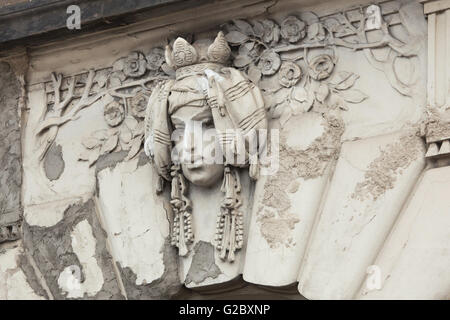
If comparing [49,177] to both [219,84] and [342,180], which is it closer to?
[219,84]

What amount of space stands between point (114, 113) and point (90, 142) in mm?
162

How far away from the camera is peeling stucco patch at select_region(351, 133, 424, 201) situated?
587cm

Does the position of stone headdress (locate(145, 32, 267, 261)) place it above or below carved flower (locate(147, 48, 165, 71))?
below

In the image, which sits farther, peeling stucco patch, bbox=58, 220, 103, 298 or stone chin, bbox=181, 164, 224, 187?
peeling stucco patch, bbox=58, 220, 103, 298

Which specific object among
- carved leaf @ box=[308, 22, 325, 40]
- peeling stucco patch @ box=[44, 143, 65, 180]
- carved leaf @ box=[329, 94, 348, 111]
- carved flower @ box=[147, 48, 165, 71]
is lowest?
peeling stucco patch @ box=[44, 143, 65, 180]

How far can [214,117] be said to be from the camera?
20.2 feet

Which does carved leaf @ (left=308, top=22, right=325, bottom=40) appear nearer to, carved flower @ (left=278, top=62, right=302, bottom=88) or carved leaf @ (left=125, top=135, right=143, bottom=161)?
carved flower @ (left=278, top=62, right=302, bottom=88)

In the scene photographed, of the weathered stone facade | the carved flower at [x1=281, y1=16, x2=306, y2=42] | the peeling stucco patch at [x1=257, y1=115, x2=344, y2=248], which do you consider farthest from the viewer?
the carved flower at [x1=281, y1=16, x2=306, y2=42]

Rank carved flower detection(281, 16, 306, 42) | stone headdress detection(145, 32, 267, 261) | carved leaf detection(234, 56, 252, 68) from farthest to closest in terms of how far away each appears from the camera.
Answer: carved leaf detection(234, 56, 252, 68)
carved flower detection(281, 16, 306, 42)
stone headdress detection(145, 32, 267, 261)

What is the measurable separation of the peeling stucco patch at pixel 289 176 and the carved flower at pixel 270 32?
1.44 feet

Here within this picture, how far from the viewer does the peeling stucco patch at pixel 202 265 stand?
6.14 metres

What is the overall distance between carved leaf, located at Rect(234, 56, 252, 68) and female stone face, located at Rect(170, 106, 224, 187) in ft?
0.87

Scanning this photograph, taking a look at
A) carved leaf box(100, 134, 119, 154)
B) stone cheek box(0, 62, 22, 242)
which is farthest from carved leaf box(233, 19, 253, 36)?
stone cheek box(0, 62, 22, 242)

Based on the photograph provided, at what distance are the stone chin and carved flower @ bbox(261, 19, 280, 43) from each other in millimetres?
576
